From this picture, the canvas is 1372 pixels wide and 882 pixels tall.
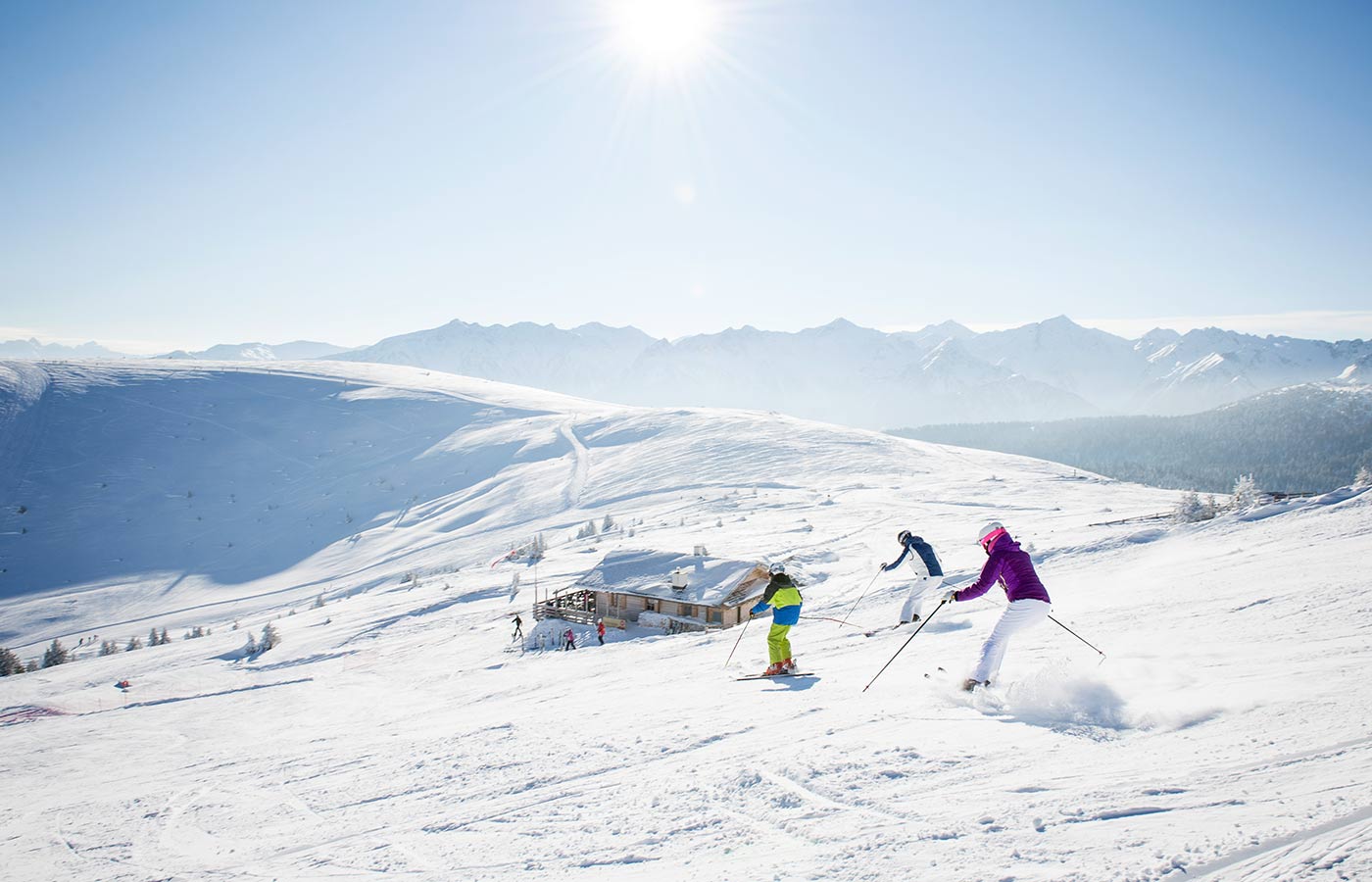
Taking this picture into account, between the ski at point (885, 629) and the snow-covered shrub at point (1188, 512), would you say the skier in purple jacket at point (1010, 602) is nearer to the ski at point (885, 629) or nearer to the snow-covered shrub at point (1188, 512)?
the ski at point (885, 629)

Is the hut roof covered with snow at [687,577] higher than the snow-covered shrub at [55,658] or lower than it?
higher

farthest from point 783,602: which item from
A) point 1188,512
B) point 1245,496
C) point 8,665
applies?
point 8,665

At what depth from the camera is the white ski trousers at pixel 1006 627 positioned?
8523 millimetres

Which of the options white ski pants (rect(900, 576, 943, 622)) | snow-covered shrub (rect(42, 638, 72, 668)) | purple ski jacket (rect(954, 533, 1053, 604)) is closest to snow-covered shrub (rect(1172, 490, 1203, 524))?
white ski pants (rect(900, 576, 943, 622))

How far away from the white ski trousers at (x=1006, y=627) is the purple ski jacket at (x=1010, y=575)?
104 mm

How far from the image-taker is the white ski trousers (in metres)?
8.52

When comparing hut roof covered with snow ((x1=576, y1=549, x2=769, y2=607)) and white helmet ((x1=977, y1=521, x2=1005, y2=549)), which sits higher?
white helmet ((x1=977, y1=521, x2=1005, y2=549))

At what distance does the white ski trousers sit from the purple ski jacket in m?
0.10

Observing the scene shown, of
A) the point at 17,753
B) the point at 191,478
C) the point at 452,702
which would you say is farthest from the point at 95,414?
the point at 452,702

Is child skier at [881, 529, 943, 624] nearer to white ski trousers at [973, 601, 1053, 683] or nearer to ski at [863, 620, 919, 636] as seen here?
ski at [863, 620, 919, 636]

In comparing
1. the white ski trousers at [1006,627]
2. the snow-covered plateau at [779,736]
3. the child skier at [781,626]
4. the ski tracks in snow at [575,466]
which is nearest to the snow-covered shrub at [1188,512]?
the snow-covered plateau at [779,736]

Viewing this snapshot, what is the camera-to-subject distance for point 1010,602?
28.7 ft

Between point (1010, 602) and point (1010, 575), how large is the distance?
1.09 feet

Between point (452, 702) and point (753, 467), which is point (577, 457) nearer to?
point (753, 467)
